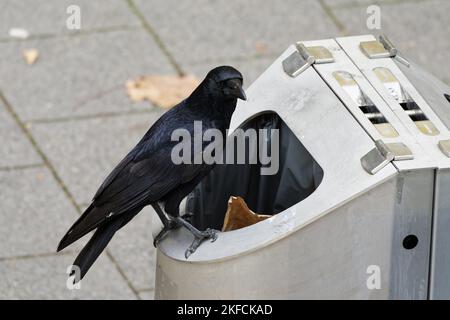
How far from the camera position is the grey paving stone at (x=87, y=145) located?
16.4 ft

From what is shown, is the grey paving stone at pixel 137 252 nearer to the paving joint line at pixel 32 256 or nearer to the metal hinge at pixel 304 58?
the paving joint line at pixel 32 256

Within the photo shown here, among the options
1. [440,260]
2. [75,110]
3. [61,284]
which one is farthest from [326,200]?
[75,110]

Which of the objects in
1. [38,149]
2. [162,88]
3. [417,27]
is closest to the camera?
[38,149]

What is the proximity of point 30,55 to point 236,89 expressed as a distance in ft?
9.51

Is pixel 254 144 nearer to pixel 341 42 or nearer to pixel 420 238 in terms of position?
pixel 341 42

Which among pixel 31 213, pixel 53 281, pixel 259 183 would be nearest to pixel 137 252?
pixel 53 281

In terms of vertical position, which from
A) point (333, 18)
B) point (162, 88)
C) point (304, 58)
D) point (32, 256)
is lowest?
point (32, 256)

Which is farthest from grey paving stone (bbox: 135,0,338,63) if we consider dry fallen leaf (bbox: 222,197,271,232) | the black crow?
dry fallen leaf (bbox: 222,197,271,232)

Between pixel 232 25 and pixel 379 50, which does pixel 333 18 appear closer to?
pixel 232 25

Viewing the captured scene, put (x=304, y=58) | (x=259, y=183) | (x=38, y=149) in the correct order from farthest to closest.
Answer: (x=38, y=149) → (x=259, y=183) → (x=304, y=58)

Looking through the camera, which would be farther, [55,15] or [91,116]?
[55,15]

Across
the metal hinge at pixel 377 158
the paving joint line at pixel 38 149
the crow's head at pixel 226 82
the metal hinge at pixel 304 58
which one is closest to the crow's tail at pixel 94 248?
the crow's head at pixel 226 82

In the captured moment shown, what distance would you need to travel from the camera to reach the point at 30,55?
5793 millimetres

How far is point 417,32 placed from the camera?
6.04 metres
